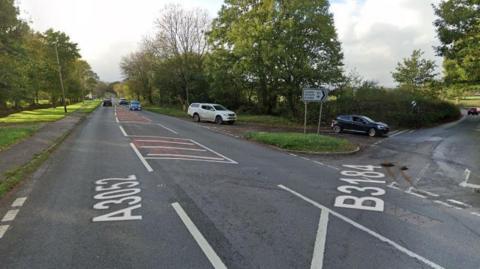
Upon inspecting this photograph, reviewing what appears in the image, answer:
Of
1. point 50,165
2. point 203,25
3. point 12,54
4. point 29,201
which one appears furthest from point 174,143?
point 203,25

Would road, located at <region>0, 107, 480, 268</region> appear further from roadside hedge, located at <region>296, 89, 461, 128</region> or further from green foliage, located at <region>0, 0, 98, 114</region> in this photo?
roadside hedge, located at <region>296, 89, 461, 128</region>

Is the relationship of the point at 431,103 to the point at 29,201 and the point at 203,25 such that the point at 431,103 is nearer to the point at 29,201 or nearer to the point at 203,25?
the point at 203,25

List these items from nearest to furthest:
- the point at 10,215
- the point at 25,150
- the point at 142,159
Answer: the point at 10,215 < the point at 142,159 < the point at 25,150

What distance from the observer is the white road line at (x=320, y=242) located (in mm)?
4059

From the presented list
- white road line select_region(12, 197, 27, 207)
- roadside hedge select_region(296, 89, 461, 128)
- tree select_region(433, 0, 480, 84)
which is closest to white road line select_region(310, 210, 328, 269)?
white road line select_region(12, 197, 27, 207)

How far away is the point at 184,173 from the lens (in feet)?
28.9

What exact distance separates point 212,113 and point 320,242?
24544mm

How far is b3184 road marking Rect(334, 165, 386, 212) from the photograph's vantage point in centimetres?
669

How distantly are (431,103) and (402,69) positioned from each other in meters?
20.2

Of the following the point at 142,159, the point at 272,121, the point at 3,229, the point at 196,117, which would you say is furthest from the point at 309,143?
the point at 196,117

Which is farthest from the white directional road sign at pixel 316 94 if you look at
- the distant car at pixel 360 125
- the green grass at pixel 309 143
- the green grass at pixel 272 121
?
the green grass at pixel 272 121

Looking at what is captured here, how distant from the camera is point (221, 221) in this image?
5406 millimetres

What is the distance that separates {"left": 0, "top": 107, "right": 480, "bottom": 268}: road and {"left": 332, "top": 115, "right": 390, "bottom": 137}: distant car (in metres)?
14.7

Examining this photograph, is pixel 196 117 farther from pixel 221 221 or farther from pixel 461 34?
pixel 461 34
